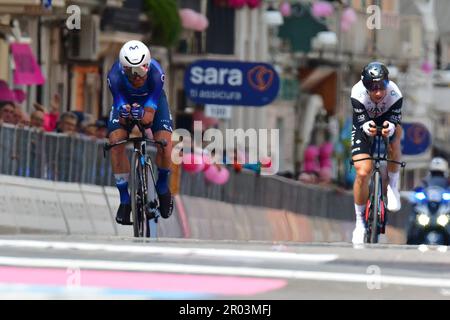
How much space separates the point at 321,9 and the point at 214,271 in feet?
169

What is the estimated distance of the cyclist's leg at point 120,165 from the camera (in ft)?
62.4

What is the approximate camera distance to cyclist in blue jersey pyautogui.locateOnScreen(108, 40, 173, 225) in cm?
1859

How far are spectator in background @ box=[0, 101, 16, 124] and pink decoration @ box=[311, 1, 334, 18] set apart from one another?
3481cm

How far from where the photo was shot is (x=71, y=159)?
2822 cm

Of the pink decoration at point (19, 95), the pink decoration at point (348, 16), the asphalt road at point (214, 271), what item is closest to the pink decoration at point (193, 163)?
the pink decoration at point (19, 95)

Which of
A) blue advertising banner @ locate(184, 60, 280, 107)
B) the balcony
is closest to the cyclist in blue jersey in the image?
blue advertising banner @ locate(184, 60, 280, 107)

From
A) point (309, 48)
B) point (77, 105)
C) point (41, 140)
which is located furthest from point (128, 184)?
point (309, 48)

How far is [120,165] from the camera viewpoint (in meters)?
19.2

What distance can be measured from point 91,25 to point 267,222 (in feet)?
29.7

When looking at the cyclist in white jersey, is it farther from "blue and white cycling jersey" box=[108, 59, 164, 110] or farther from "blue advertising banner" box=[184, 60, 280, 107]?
"blue advertising banner" box=[184, 60, 280, 107]

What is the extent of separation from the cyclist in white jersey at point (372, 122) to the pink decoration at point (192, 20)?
107 ft

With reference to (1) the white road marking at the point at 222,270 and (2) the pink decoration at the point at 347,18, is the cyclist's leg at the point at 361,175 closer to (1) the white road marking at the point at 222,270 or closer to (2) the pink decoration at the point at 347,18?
(1) the white road marking at the point at 222,270

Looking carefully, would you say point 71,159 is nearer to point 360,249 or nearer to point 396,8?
point 360,249

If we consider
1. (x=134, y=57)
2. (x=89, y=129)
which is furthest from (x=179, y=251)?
(x=89, y=129)
